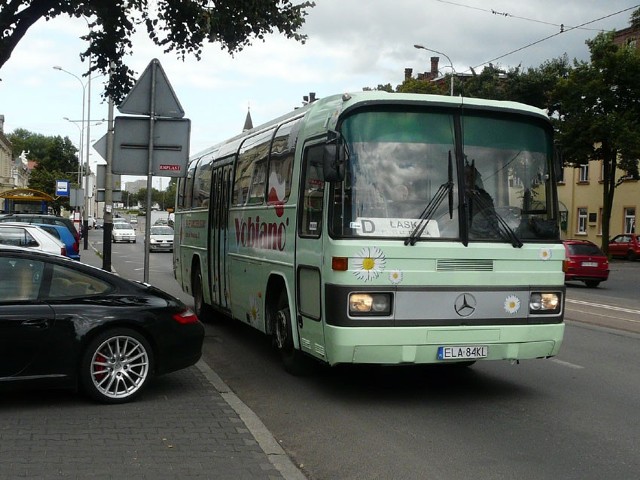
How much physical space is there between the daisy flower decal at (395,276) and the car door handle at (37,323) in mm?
2900

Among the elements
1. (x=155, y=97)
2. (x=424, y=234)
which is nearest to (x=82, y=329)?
(x=424, y=234)

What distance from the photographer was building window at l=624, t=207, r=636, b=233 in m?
51.6

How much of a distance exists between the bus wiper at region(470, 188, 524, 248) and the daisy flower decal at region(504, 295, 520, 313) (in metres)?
0.47

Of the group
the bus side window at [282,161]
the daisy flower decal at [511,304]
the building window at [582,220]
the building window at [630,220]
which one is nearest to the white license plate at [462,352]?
the daisy flower decal at [511,304]

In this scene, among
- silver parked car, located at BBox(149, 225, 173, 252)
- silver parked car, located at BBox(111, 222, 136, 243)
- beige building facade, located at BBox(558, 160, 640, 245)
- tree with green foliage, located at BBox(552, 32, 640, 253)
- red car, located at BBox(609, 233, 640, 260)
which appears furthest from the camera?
silver parked car, located at BBox(111, 222, 136, 243)

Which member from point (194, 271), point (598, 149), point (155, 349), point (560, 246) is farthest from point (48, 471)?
point (598, 149)

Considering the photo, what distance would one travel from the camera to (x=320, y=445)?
630 cm

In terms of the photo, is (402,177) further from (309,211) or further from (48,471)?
(48,471)

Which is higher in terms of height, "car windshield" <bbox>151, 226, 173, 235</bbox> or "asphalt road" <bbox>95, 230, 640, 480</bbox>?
"car windshield" <bbox>151, 226, 173, 235</bbox>

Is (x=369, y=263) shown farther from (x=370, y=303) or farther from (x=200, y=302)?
(x=200, y=302)

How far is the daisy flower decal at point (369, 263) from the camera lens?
24.0ft

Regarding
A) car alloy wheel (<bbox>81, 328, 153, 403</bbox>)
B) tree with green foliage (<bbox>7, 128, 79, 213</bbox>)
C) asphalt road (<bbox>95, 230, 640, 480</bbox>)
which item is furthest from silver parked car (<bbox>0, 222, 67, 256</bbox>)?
tree with green foliage (<bbox>7, 128, 79, 213</bbox>)

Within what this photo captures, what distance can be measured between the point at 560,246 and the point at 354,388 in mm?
2450

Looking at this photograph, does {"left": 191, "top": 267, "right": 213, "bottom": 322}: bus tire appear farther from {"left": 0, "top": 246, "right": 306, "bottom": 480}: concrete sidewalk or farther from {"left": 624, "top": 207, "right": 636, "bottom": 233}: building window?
{"left": 624, "top": 207, "right": 636, "bottom": 233}: building window
